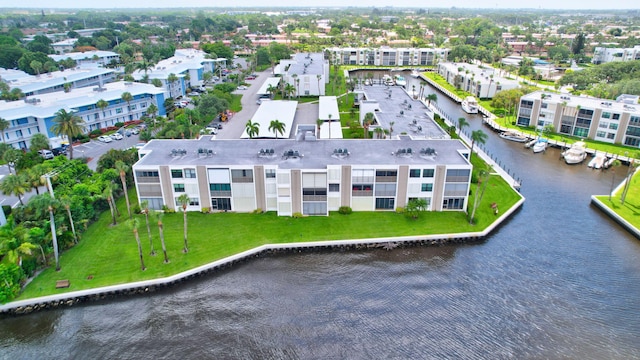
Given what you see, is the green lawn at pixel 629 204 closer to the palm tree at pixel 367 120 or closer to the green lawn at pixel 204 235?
the green lawn at pixel 204 235

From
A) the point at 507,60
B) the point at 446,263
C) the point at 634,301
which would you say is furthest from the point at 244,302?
the point at 507,60

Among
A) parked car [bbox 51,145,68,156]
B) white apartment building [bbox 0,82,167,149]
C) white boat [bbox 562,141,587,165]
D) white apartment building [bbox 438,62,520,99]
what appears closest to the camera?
parked car [bbox 51,145,68,156]

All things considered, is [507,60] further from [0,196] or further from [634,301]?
[0,196]

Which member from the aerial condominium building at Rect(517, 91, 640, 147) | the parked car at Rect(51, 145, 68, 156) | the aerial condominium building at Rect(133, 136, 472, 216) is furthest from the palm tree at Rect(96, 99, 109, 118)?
the aerial condominium building at Rect(517, 91, 640, 147)

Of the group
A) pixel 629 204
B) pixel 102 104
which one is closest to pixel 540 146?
pixel 629 204

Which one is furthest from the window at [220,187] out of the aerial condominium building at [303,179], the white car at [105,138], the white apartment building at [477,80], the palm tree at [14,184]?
the white apartment building at [477,80]

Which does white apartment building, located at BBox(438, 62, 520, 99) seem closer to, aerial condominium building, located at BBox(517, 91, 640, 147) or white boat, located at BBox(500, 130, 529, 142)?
aerial condominium building, located at BBox(517, 91, 640, 147)

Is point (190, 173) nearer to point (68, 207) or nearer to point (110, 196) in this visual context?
point (110, 196)
